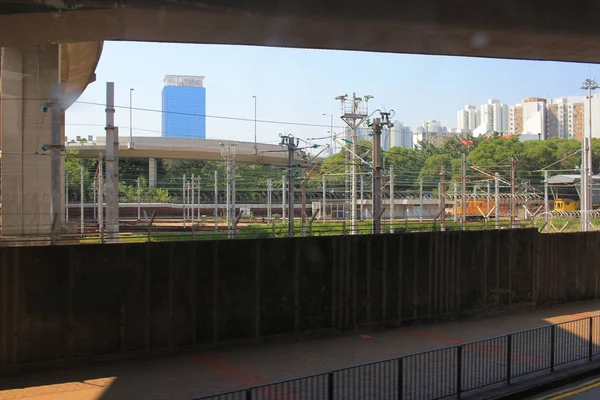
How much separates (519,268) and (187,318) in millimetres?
11698

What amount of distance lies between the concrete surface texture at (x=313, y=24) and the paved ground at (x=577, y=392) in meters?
6.87

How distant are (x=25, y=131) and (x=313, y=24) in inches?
509

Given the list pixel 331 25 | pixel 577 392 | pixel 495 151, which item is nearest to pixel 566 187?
pixel 495 151

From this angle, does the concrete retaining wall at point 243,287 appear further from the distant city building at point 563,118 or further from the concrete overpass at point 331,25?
the distant city building at point 563,118

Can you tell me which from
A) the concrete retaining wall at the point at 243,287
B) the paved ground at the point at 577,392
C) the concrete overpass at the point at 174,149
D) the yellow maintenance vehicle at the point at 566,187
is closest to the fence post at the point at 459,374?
the paved ground at the point at 577,392

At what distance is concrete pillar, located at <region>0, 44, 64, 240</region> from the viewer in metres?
17.3

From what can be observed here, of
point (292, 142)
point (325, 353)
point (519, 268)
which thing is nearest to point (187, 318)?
point (325, 353)

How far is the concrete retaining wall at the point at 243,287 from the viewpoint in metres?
11.1

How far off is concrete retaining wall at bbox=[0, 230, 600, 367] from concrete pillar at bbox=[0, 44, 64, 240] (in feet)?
21.8

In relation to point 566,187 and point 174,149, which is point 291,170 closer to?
point 174,149

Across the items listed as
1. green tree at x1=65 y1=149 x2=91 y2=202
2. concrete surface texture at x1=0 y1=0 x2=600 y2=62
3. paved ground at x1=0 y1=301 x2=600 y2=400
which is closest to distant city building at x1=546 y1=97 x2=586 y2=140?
green tree at x1=65 y1=149 x2=91 y2=202

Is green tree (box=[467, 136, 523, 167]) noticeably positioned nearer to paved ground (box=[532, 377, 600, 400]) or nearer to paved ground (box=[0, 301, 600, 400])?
paved ground (box=[0, 301, 600, 400])

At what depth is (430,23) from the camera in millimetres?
9914

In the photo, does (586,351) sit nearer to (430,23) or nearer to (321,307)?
(321,307)
